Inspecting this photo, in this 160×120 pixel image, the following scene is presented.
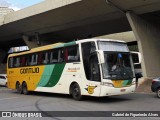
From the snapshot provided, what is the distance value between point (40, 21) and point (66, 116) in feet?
89.9

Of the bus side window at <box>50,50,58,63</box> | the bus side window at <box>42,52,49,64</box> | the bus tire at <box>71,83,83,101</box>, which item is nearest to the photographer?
the bus tire at <box>71,83,83,101</box>

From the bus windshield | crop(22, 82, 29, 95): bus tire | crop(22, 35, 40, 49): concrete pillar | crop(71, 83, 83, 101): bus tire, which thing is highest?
crop(22, 35, 40, 49): concrete pillar

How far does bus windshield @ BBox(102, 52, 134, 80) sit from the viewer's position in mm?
15259

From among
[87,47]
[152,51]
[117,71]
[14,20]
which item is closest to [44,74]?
[87,47]

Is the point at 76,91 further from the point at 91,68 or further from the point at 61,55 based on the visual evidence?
the point at 61,55

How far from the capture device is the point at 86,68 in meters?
16.1

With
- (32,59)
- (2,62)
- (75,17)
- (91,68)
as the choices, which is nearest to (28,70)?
(32,59)

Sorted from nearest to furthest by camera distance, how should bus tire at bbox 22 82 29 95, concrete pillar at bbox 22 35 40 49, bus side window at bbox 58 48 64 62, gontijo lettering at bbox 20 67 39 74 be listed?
1. bus side window at bbox 58 48 64 62
2. gontijo lettering at bbox 20 67 39 74
3. bus tire at bbox 22 82 29 95
4. concrete pillar at bbox 22 35 40 49

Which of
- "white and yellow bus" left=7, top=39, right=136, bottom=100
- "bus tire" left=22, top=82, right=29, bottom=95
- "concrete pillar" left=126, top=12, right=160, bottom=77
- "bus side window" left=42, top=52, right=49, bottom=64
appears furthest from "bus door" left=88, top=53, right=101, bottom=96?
"concrete pillar" left=126, top=12, right=160, bottom=77

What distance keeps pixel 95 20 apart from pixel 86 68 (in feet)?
62.8

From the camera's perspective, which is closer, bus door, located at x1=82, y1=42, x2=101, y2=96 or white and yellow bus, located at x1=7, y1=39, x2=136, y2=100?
white and yellow bus, located at x1=7, y1=39, x2=136, y2=100

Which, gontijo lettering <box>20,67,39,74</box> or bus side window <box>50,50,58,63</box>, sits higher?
bus side window <box>50,50,58,63</box>

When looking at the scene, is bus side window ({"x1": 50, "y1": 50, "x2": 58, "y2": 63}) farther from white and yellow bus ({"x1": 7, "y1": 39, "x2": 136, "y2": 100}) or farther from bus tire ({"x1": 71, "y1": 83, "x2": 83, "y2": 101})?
bus tire ({"x1": 71, "y1": 83, "x2": 83, "y2": 101})

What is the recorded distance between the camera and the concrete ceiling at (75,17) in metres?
29.1
